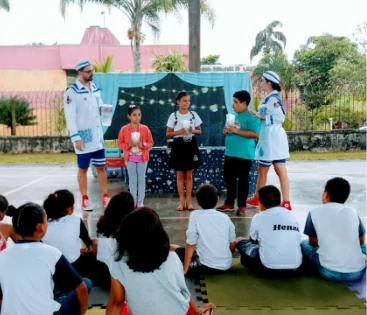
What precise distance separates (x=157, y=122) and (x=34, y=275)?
6.02 meters

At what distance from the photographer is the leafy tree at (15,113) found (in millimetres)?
15906

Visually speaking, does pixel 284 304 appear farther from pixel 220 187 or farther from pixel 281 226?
pixel 220 187

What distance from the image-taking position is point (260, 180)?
19.8 ft

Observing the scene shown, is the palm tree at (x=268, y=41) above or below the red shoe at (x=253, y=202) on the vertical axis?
above

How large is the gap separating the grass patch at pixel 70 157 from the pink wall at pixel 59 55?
11740 mm

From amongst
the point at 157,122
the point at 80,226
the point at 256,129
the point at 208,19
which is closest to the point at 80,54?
the point at 208,19

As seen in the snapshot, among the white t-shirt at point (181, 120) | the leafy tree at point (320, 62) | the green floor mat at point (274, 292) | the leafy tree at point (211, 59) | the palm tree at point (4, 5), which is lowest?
the green floor mat at point (274, 292)

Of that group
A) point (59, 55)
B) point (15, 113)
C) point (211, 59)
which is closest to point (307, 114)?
point (15, 113)

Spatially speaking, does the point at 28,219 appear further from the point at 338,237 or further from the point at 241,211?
the point at 241,211

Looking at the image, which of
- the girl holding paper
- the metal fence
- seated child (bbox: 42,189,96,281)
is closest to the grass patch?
the metal fence

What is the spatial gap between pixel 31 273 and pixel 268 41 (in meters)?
39.3

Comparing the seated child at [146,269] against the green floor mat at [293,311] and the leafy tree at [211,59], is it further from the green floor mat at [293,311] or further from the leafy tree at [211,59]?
the leafy tree at [211,59]

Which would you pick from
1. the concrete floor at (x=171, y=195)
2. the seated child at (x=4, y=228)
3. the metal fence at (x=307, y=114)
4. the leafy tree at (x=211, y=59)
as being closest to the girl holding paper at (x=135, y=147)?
the concrete floor at (x=171, y=195)

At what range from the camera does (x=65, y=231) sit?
3.51 metres
